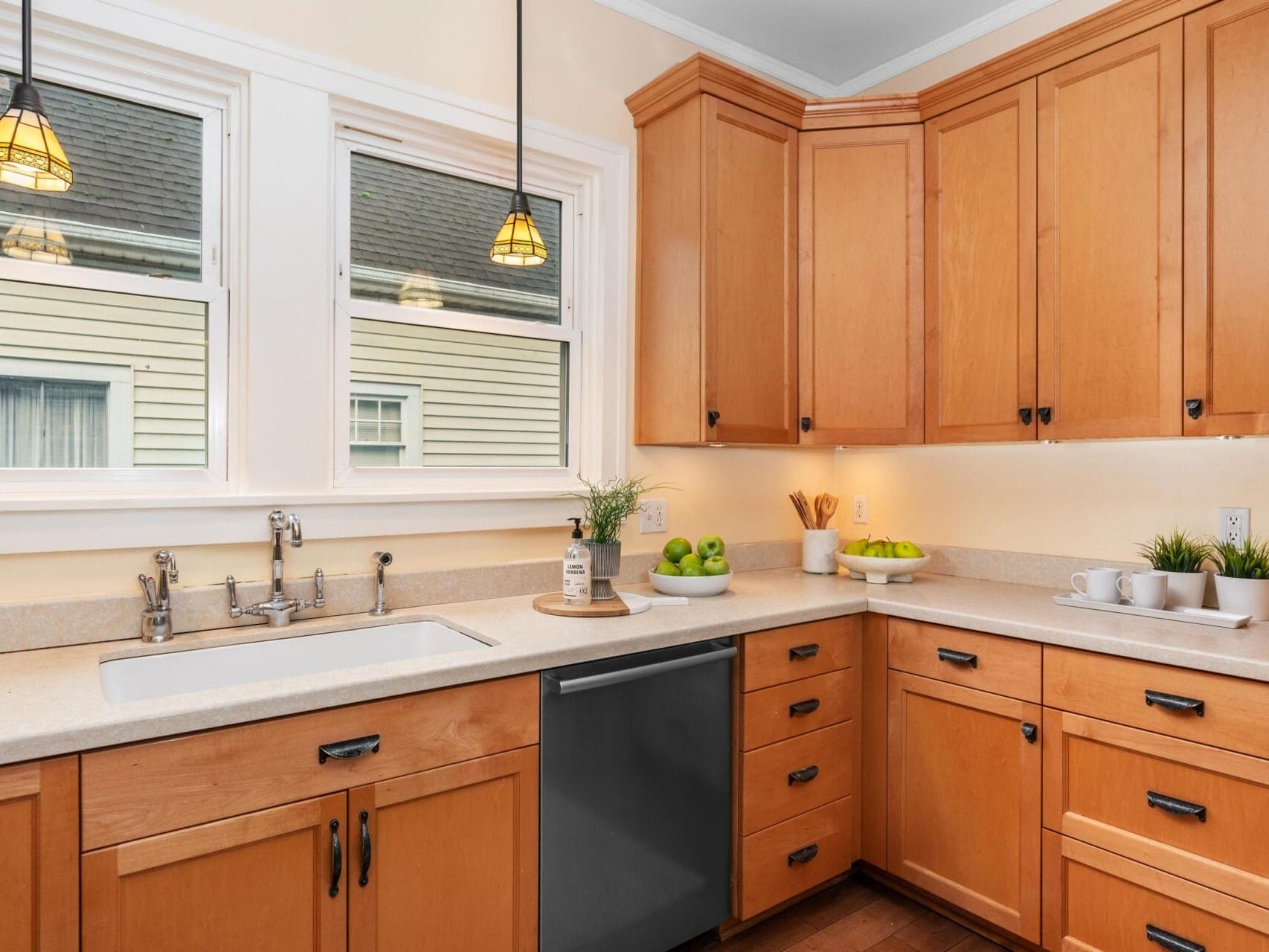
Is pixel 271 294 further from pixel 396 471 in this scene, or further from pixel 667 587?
pixel 667 587

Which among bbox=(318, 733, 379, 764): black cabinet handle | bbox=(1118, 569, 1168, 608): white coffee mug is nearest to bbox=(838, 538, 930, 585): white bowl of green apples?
bbox=(1118, 569, 1168, 608): white coffee mug

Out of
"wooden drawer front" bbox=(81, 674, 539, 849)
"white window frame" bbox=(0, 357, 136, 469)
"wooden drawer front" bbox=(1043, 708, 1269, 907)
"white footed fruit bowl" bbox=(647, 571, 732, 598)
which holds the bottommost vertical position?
"wooden drawer front" bbox=(1043, 708, 1269, 907)

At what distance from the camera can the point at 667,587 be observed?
235 cm

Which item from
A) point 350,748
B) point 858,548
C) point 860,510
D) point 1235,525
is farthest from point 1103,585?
point 350,748

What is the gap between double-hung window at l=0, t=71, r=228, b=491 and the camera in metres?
1.73

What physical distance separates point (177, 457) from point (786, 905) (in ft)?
6.47

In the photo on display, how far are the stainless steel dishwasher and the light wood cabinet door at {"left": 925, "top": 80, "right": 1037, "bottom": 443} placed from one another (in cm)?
108

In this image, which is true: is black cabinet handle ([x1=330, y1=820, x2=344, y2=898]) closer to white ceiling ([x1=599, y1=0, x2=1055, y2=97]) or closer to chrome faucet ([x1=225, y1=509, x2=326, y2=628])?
chrome faucet ([x1=225, y1=509, x2=326, y2=628])

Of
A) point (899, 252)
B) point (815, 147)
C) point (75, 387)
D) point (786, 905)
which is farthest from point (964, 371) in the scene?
point (75, 387)

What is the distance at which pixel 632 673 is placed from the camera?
1780 mm

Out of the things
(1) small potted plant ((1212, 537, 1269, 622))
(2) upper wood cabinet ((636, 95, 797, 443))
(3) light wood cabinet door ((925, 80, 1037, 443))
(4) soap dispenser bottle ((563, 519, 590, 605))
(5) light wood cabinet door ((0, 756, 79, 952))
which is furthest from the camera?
(2) upper wood cabinet ((636, 95, 797, 443))

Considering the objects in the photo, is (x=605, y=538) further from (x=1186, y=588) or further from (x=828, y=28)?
(x=828, y=28)

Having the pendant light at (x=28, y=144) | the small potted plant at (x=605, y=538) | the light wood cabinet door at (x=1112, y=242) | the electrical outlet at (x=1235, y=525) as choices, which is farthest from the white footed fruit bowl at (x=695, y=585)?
the pendant light at (x=28, y=144)

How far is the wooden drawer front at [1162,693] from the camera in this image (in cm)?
157
